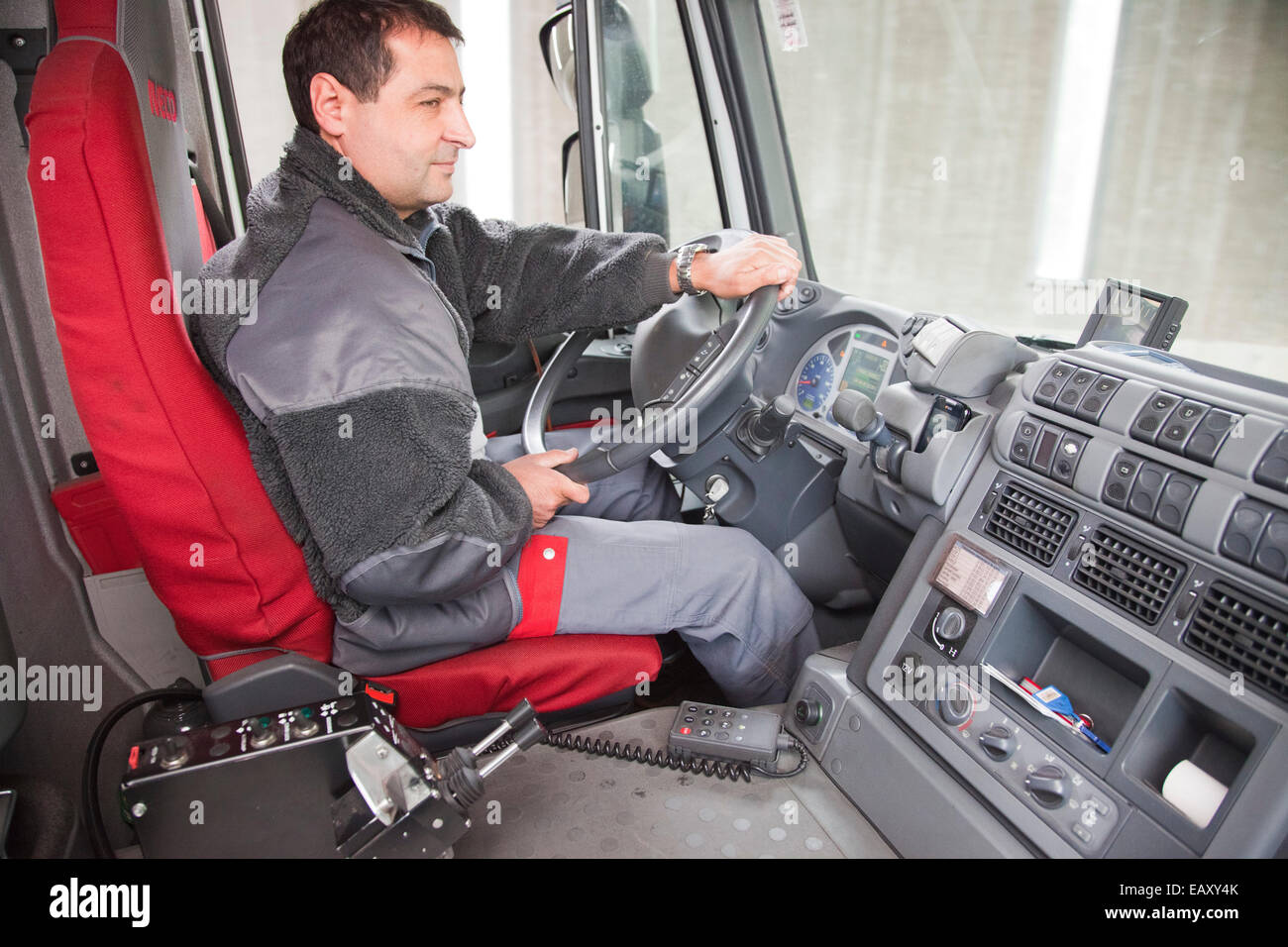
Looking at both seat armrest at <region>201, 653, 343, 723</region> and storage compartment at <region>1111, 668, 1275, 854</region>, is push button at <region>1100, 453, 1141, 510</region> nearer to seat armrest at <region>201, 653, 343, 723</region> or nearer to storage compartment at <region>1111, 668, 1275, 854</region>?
storage compartment at <region>1111, 668, 1275, 854</region>

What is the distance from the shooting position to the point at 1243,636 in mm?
888

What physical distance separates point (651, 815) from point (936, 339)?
0.88 m

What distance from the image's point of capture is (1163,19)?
2299 millimetres

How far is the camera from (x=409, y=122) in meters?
1.35

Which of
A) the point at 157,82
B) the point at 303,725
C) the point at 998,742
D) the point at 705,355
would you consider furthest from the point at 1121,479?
the point at 157,82

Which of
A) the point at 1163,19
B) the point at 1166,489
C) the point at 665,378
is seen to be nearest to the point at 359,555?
the point at 665,378

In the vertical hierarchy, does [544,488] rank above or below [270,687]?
above

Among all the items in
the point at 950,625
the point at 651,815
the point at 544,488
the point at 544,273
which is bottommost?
the point at 651,815

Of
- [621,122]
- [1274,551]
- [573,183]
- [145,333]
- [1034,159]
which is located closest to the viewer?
[1274,551]

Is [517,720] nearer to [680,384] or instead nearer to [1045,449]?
[680,384]

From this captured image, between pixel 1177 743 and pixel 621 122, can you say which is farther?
pixel 621 122

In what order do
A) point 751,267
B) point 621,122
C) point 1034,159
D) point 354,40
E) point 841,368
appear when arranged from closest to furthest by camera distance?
1. point 354,40
2. point 751,267
3. point 841,368
4. point 621,122
5. point 1034,159

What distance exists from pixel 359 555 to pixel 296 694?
0.76 feet
